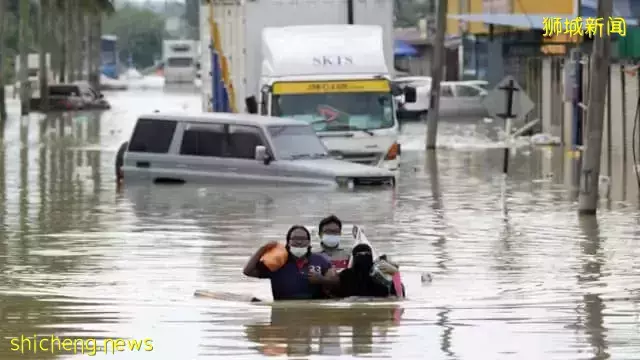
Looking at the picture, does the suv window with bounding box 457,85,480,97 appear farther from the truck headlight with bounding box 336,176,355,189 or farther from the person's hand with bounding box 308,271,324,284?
the person's hand with bounding box 308,271,324,284

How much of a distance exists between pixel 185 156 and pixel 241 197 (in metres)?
2.24

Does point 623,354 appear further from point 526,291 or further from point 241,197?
point 241,197

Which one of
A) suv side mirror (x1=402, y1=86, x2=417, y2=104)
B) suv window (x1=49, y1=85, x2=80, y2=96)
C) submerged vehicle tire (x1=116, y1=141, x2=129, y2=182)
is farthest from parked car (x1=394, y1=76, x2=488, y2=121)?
submerged vehicle tire (x1=116, y1=141, x2=129, y2=182)

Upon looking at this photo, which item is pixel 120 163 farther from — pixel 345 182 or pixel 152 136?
pixel 345 182

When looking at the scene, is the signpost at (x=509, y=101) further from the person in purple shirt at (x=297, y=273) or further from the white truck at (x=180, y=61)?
the white truck at (x=180, y=61)

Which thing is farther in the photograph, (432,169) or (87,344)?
(432,169)

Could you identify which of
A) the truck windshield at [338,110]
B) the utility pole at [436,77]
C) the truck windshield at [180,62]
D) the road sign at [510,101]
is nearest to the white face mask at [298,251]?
the truck windshield at [338,110]

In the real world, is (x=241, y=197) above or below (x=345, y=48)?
below

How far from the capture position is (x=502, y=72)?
69.0 m

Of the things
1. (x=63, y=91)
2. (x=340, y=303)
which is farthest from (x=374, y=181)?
(x=63, y=91)

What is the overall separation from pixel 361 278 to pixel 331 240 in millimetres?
550

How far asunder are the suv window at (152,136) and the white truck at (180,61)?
343ft

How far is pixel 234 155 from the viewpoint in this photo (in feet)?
97.5

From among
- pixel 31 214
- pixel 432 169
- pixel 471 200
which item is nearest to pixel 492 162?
pixel 432 169
